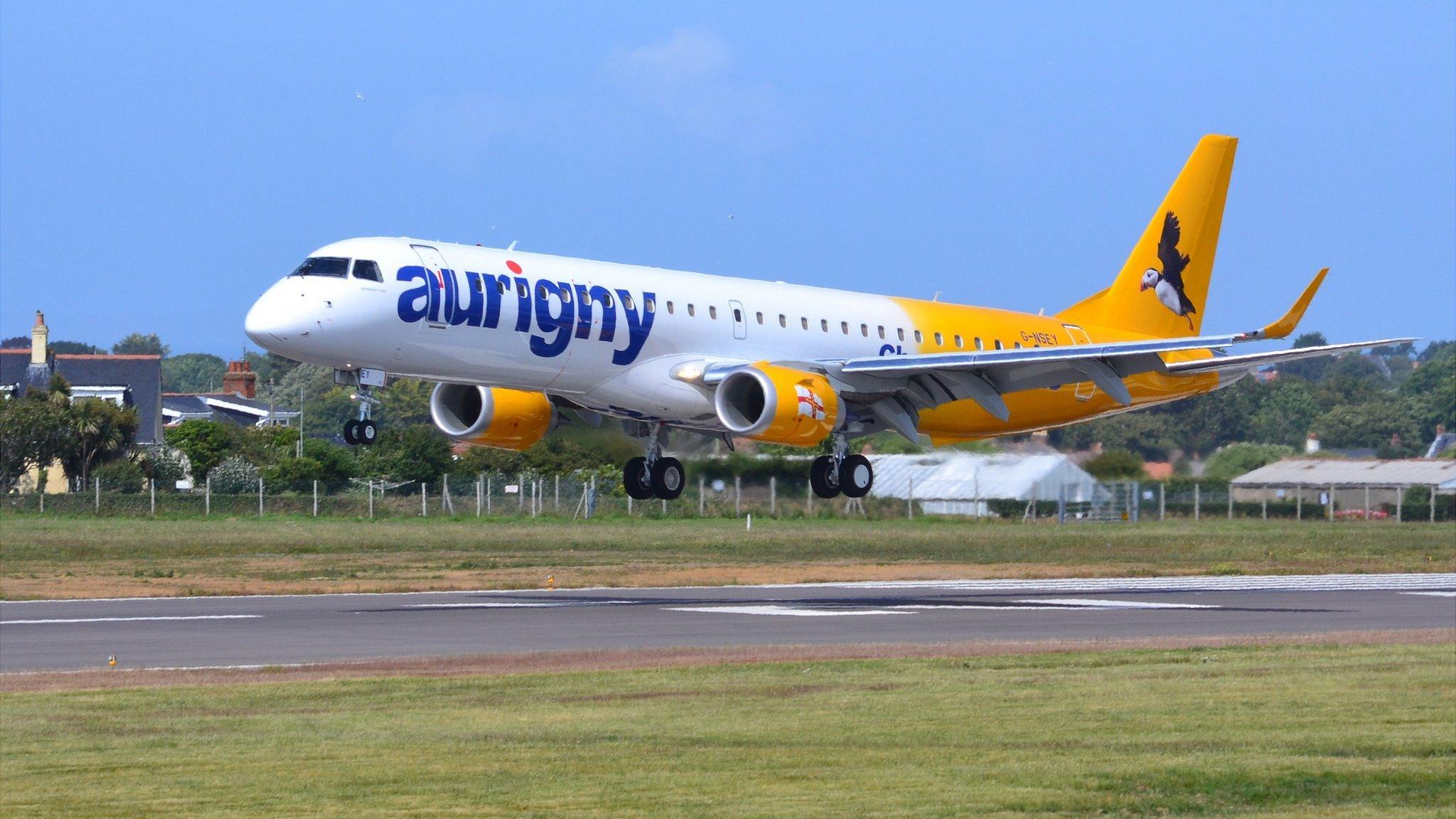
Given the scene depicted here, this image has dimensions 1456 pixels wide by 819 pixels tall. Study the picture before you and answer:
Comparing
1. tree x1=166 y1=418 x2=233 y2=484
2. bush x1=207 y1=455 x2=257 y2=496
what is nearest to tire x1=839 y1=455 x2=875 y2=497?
bush x1=207 y1=455 x2=257 y2=496

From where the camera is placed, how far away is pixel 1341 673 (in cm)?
2283

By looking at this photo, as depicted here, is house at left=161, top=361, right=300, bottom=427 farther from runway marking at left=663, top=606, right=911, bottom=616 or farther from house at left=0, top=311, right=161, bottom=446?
runway marking at left=663, top=606, right=911, bottom=616

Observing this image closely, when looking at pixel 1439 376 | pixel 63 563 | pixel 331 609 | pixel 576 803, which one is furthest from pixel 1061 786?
pixel 1439 376

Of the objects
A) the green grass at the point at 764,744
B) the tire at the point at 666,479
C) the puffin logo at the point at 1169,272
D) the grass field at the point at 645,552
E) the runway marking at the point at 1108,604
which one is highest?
the puffin logo at the point at 1169,272

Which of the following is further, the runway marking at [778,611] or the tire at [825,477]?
the tire at [825,477]

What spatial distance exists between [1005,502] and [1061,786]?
4041cm

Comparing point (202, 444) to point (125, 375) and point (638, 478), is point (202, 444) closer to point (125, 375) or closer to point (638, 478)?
point (125, 375)

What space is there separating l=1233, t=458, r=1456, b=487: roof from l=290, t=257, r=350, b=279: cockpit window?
30.1 metres

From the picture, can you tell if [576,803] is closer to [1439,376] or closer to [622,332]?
[622,332]

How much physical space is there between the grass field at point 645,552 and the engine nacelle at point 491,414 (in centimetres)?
514

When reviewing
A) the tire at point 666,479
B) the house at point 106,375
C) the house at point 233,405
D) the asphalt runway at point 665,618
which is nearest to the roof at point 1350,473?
the asphalt runway at point 665,618

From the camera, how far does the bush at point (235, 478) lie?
73.7 metres

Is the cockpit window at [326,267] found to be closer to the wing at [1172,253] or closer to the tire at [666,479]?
the tire at [666,479]

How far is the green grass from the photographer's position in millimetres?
14711
